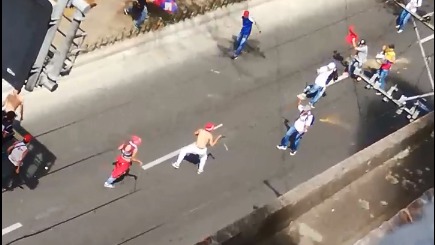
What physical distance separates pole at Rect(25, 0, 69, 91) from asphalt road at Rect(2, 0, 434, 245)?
11.8 feet

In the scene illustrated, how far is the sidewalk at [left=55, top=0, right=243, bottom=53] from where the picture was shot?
72.7 feet

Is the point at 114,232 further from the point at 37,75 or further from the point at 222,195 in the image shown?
the point at 37,75

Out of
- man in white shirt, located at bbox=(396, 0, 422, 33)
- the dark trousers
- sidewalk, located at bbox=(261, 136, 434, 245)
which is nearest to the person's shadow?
man in white shirt, located at bbox=(396, 0, 422, 33)

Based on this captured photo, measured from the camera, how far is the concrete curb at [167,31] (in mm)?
21641

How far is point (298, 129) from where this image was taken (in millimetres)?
19000

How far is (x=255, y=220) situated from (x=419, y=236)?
8.42 ft

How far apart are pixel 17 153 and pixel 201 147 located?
4.34 m

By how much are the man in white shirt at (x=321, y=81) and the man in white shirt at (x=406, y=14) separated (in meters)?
5.36

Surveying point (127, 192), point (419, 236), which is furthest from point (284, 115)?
point (419, 236)

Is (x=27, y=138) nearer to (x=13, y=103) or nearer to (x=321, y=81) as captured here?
(x=13, y=103)

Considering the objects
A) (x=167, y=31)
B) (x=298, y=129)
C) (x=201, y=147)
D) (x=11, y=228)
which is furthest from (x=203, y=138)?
(x=167, y=31)

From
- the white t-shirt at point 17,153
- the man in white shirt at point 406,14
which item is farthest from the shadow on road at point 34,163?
the man in white shirt at point 406,14

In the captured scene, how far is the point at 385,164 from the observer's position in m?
11.5

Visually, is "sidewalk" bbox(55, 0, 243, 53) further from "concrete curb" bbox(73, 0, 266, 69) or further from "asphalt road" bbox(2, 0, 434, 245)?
"asphalt road" bbox(2, 0, 434, 245)
